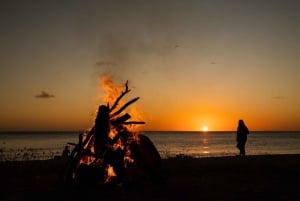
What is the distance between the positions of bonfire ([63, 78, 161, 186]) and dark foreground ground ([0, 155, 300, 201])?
0.53m

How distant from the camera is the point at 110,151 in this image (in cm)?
1488

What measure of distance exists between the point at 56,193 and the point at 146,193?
2.83 meters

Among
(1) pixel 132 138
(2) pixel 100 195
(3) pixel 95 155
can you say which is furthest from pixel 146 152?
(2) pixel 100 195

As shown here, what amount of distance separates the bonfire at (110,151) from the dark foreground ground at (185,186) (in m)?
0.53

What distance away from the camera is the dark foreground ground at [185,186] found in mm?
13102

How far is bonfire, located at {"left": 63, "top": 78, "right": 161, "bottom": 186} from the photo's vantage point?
14.9m

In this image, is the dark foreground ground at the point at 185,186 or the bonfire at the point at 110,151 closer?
the dark foreground ground at the point at 185,186

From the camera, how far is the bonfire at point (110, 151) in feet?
48.8

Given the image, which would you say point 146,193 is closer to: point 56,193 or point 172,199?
point 172,199

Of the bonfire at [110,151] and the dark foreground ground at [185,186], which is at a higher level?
the bonfire at [110,151]

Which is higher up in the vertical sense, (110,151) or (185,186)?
(110,151)

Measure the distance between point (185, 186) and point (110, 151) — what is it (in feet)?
9.65

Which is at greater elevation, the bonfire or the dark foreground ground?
the bonfire

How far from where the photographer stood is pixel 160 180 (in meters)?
16.1
